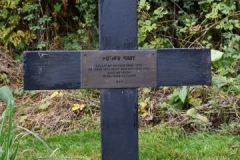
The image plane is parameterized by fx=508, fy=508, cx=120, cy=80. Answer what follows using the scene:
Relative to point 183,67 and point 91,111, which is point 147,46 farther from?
point 183,67

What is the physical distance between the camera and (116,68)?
236cm

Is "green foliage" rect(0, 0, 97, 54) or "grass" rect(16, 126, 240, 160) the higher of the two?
"green foliage" rect(0, 0, 97, 54)

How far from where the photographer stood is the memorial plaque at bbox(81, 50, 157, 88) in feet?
7.72

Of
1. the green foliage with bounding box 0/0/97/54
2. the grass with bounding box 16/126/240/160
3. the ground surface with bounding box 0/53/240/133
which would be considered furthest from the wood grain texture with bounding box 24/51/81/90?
the green foliage with bounding box 0/0/97/54

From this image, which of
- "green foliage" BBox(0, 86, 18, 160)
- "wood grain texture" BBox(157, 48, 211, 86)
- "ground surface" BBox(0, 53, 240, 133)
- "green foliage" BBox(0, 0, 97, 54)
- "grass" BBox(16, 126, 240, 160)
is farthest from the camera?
"green foliage" BBox(0, 0, 97, 54)

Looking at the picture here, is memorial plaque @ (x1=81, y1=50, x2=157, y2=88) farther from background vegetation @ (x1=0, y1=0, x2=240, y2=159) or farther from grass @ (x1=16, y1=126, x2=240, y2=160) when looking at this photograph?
background vegetation @ (x1=0, y1=0, x2=240, y2=159)

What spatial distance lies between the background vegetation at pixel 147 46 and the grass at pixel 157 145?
10 cm

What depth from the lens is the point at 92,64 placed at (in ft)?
7.73

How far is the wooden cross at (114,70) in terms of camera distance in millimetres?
2359

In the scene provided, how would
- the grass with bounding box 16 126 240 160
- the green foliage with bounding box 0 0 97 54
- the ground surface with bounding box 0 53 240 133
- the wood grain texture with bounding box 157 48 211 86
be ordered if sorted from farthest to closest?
1. the green foliage with bounding box 0 0 97 54
2. the ground surface with bounding box 0 53 240 133
3. the grass with bounding box 16 126 240 160
4. the wood grain texture with bounding box 157 48 211 86

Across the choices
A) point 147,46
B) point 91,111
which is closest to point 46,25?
point 147,46

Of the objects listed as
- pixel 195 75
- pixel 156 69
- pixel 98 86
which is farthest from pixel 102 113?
pixel 195 75

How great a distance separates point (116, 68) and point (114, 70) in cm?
1

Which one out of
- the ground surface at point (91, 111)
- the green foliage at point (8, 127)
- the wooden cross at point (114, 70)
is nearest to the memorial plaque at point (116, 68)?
the wooden cross at point (114, 70)
